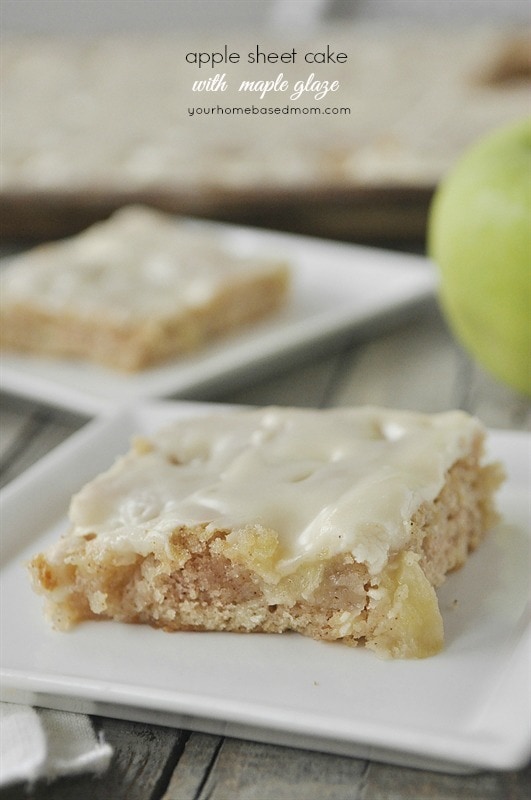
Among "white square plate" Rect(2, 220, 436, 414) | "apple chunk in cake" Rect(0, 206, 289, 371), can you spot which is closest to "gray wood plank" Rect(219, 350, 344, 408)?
"white square plate" Rect(2, 220, 436, 414)

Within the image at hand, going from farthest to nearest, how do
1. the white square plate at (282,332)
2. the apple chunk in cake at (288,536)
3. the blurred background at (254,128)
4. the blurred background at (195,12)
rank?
the blurred background at (195,12) < the blurred background at (254,128) < the white square plate at (282,332) < the apple chunk in cake at (288,536)

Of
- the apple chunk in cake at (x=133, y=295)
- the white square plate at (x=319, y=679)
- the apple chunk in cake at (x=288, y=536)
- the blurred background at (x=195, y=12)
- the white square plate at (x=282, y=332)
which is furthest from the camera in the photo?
the blurred background at (x=195, y=12)

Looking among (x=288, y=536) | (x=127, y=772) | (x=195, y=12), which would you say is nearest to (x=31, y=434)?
(x=288, y=536)

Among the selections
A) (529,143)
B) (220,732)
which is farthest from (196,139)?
(220,732)

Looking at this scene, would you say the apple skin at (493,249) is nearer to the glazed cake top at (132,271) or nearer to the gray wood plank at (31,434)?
the glazed cake top at (132,271)

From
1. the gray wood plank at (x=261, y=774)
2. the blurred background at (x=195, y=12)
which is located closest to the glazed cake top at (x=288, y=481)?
the gray wood plank at (x=261, y=774)

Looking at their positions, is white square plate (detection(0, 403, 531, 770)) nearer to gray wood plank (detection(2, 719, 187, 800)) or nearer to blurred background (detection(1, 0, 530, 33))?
gray wood plank (detection(2, 719, 187, 800))

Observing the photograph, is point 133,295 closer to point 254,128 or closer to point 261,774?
point 254,128
